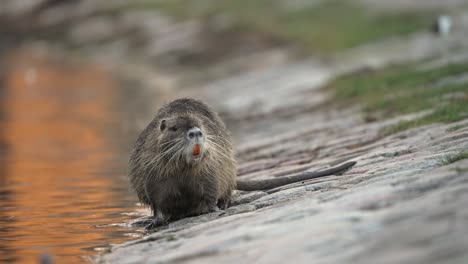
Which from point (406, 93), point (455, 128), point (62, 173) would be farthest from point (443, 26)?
point (455, 128)

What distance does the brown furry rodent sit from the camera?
891cm

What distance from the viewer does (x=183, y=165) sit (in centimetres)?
899

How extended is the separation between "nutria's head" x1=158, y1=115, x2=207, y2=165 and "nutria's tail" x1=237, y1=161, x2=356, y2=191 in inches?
57.5

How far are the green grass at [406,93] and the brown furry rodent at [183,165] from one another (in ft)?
8.76

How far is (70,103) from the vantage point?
28.4 metres

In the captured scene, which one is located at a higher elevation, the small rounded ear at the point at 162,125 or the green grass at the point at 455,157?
the small rounded ear at the point at 162,125

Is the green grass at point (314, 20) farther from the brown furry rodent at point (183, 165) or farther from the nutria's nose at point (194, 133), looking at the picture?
the nutria's nose at point (194, 133)

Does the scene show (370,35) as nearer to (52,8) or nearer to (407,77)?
(407,77)

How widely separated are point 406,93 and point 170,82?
16.0 meters

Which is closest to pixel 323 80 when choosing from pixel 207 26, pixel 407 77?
pixel 407 77

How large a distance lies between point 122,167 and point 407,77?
5627mm

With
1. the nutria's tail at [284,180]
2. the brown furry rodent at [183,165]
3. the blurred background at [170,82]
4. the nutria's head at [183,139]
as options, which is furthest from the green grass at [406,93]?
the nutria's head at [183,139]

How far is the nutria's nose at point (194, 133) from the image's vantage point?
8.70m

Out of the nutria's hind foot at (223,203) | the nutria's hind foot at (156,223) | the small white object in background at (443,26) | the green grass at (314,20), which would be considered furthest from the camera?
the green grass at (314,20)
